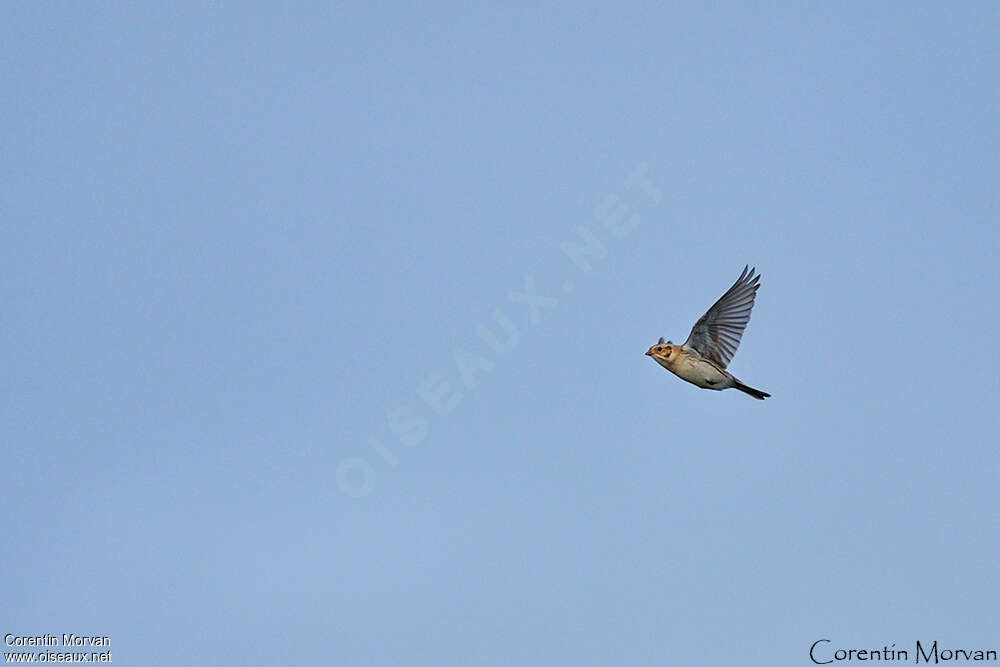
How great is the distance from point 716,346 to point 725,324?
1.83ft

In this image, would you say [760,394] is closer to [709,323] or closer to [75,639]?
[709,323]

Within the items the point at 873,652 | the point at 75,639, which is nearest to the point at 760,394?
the point at 873,652

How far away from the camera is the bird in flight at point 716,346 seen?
73.2 feet

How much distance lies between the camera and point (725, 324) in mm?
22578

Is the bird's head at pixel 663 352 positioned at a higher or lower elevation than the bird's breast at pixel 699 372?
higher

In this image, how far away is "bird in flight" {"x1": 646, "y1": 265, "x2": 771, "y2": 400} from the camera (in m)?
22.3

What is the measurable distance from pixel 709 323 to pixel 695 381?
53.5 inches

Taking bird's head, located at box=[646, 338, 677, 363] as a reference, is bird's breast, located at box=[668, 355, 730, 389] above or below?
below

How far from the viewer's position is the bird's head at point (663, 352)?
22.9m

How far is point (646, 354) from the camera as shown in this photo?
23344mm

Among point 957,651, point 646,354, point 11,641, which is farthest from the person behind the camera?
point 11,641

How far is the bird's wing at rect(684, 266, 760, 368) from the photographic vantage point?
22281 millimetres

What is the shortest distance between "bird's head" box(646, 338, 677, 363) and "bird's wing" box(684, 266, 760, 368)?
1.44ft

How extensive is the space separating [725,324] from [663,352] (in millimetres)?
1527
